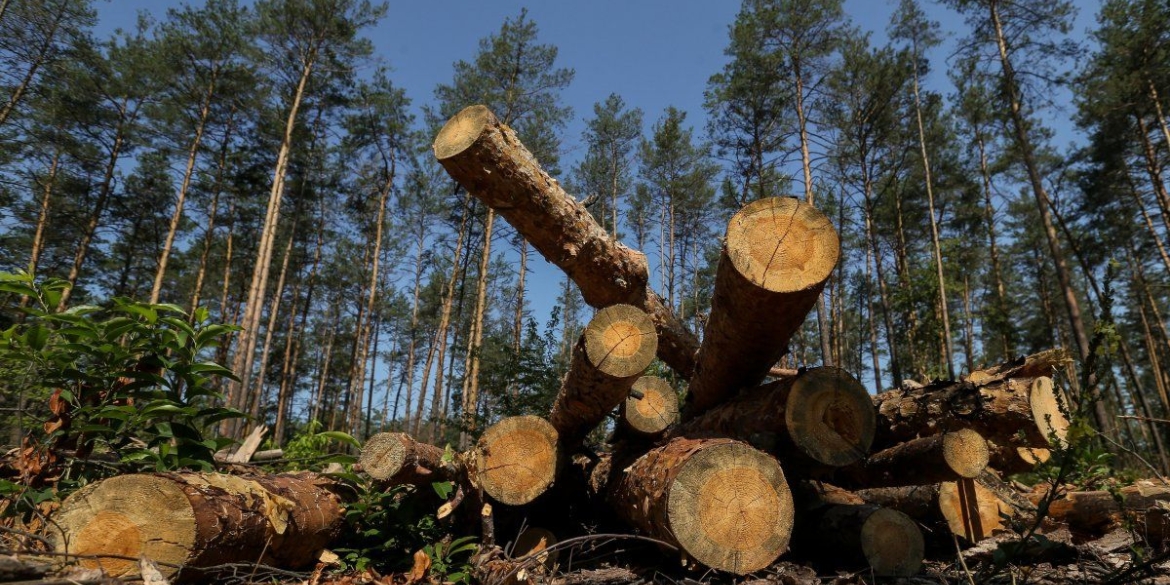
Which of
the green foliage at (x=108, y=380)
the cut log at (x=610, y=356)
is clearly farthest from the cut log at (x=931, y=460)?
the green foliage at (x=108, y=380)

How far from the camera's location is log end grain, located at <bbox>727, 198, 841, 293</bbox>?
105 inches

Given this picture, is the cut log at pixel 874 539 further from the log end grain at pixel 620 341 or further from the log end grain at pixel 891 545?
the log end grain at pixel 620 341

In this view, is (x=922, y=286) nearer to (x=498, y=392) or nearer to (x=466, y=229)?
(x=498, y=392)

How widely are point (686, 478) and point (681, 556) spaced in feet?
1.25

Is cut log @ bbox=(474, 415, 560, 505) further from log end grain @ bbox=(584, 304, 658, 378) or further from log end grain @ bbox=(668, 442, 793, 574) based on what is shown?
log end grain @ bbox=(668, 442, 793, 574)

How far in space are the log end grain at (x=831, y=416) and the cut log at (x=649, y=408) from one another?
5.10 feet

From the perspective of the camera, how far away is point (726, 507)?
2.43 meters

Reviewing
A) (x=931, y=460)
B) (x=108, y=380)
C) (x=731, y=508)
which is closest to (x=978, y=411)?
(x=931, y=460)

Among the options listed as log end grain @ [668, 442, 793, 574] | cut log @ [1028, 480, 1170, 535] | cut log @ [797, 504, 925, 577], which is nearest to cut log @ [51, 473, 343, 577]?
log end grain @ [668, 442, 793, 574]

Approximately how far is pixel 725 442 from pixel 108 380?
3313 mm

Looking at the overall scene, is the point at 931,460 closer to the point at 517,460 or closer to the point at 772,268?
the point at 772,268

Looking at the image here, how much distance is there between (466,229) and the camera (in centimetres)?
1745

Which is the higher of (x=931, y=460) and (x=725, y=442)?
(x=725, y=442)

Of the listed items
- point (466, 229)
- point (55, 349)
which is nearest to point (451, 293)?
point (466, 229)
